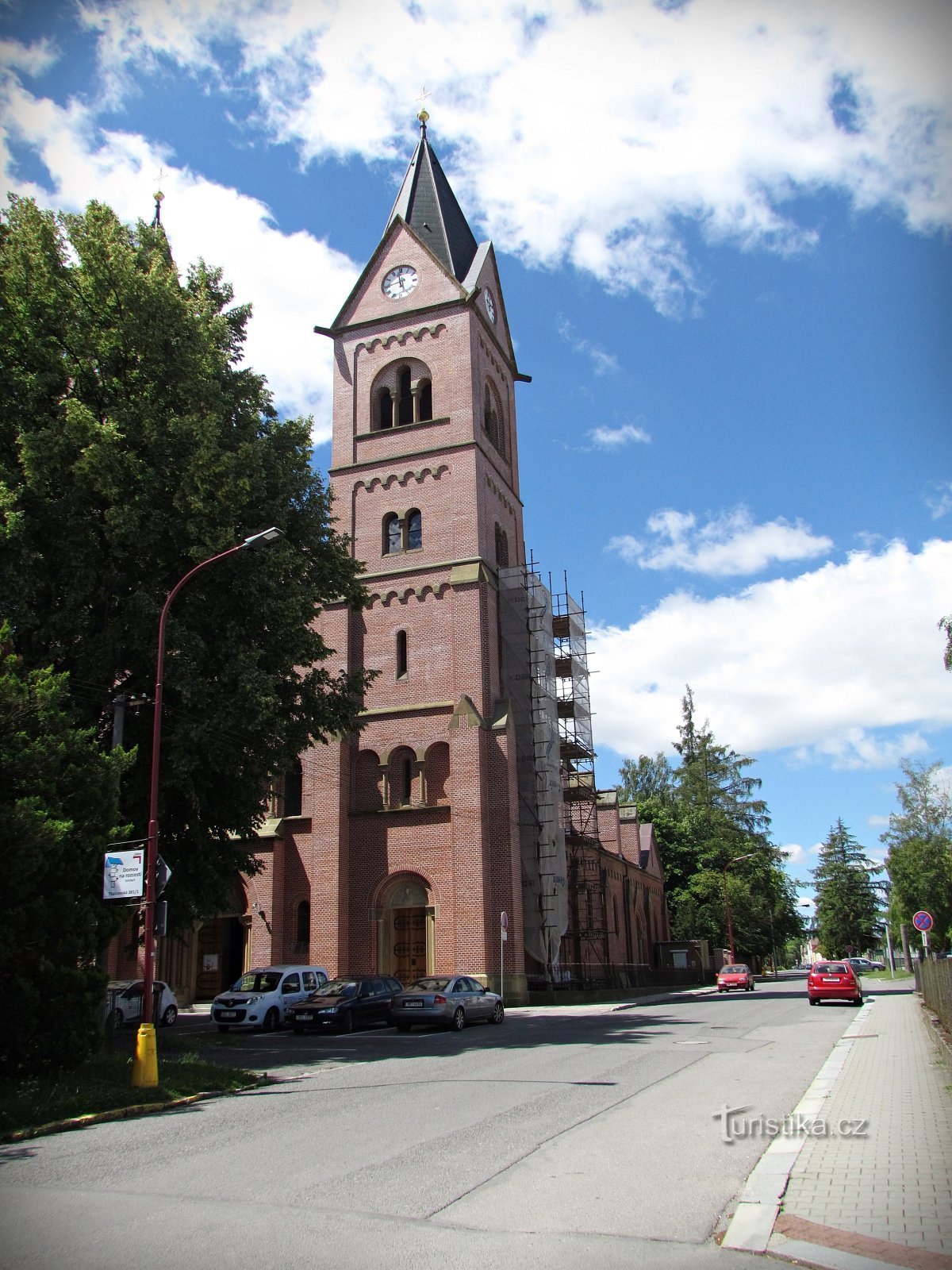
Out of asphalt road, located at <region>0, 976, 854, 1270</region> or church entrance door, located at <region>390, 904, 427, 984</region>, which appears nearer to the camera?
asphalt road, located at <region>0, 976, 854, 1270</region>

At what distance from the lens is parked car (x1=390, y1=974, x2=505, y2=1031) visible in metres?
22.6

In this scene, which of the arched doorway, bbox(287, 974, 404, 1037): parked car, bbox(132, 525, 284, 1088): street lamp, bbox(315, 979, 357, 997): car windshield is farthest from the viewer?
the arched doorway

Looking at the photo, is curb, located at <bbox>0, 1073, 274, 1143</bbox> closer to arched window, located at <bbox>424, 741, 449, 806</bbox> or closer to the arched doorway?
the arched doorway

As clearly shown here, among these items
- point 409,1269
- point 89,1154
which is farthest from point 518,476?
point 409,1269

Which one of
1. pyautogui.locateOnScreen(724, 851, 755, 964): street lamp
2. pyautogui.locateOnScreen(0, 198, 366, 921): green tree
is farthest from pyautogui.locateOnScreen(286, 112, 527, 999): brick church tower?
pyautogui.locateOnScreen(724, 851, 755, 964): street lamp

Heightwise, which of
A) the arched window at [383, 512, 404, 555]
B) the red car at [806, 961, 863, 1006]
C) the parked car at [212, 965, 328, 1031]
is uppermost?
the arched window at [383, 512, 404, 555]

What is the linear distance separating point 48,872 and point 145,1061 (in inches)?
114

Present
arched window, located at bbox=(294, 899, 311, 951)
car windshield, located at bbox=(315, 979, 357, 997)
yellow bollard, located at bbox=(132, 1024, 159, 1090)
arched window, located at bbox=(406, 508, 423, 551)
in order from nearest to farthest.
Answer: yellow bollard, located at bbox=(132, 1024, 159, 1090) → car windshield, located at bbox=(315, 979, 357, 997) → arched window, located at bbox=(294, 899, 311, 951) → arched window, located at bbox=(406, 508, 423, 551)

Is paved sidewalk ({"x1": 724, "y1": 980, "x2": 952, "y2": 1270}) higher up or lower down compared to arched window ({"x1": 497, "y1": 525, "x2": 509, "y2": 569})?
lower down

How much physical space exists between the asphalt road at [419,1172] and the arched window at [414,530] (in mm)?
23621

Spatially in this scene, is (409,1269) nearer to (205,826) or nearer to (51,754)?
(51,754)

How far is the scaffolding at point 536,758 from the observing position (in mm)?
34156

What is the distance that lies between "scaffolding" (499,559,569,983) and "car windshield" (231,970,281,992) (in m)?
10.5

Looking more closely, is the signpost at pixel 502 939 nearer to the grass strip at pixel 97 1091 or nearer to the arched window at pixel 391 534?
the arched window at pixel 391 534
